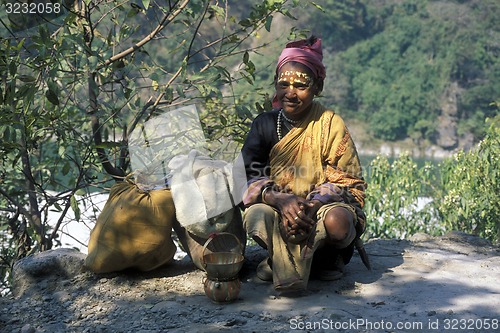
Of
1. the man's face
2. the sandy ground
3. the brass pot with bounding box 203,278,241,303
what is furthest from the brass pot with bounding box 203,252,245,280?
the man's face

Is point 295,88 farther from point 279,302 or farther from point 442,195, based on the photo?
point 442,195

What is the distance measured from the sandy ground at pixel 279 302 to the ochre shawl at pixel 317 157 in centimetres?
54

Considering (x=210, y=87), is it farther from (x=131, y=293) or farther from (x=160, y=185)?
(x=131, y=293)

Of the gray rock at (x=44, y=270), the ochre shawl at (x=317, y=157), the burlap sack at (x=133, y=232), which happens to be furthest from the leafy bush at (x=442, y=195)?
the gray rock at (x=44, y=270)

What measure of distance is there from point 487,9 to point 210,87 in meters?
51.6

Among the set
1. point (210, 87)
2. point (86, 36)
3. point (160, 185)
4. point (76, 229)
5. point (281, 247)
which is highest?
point (86, 36)

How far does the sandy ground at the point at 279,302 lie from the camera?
9.84 ft

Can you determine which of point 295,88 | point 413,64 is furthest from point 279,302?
point 413,64

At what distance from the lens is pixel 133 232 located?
3586mm

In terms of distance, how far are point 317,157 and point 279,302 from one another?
2.62 ft

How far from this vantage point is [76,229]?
10.1 metres

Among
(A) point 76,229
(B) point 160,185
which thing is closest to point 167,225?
(B) point 160,185

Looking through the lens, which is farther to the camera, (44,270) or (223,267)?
(44,270)

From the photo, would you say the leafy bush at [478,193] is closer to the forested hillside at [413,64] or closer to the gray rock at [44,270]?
→ the gray rock at [44,270]
